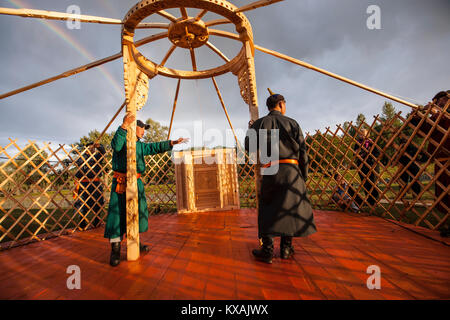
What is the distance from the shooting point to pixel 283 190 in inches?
48.2

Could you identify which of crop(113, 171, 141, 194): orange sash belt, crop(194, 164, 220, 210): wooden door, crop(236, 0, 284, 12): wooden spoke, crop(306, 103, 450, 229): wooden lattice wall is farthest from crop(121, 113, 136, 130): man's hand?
crop(306, 103, 450, 229): wooden lattice wall

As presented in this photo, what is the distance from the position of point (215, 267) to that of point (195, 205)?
7.36 ft

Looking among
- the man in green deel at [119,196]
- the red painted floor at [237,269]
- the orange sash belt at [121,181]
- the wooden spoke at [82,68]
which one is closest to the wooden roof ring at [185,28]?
the wooden spoke at [82,68]

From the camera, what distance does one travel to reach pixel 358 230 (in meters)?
1.84

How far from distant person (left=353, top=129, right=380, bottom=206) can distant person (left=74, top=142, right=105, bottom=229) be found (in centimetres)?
377

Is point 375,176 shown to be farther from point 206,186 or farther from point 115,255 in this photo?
point 115,255

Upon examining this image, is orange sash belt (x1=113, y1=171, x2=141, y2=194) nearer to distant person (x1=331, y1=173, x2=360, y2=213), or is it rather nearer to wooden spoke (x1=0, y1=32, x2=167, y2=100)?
wooden spoke (x1=0, y1=32, x2=167, y2=100)

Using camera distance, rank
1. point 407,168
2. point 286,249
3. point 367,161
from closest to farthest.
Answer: point 286,249
point 407,168
point 367,161

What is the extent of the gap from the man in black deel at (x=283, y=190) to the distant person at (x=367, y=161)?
5.98 feet

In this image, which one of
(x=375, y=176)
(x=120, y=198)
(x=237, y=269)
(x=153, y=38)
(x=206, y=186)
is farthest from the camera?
(x=206, y=186)

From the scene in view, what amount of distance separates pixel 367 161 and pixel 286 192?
2.26 metres

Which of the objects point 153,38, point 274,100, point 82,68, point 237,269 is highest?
point 153,38

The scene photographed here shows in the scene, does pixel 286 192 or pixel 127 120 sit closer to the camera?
pixel 286 192

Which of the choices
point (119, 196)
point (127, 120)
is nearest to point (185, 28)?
point (127, 120)
